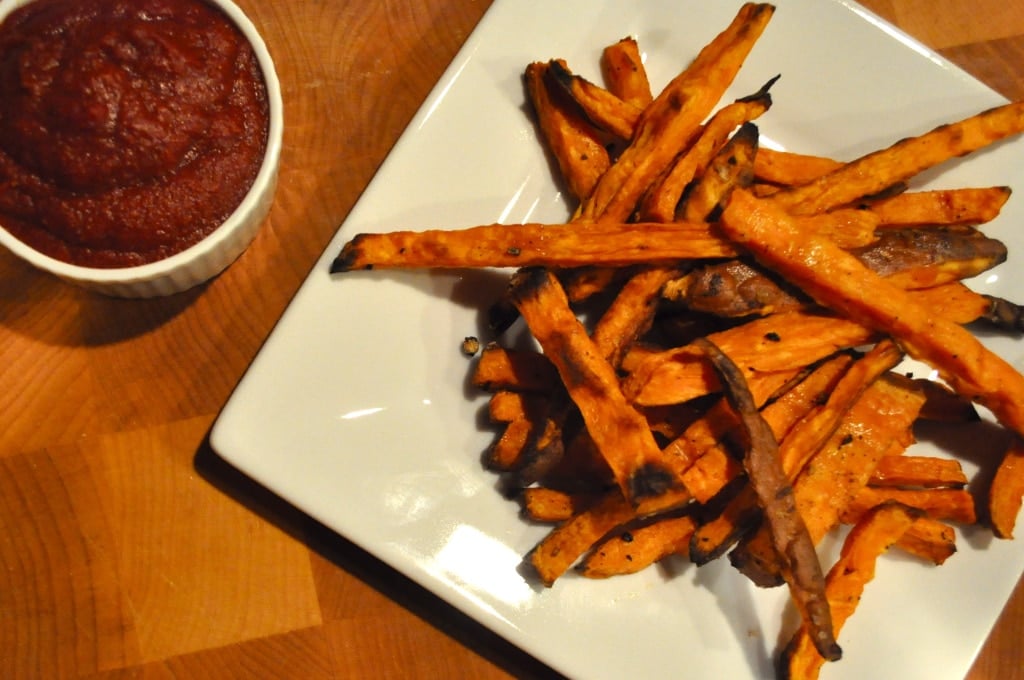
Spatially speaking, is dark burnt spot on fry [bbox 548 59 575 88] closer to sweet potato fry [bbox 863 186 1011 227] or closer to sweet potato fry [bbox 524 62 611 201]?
sweet potato fry [bbox 524 62 611 201]

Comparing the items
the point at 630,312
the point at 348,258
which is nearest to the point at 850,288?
the point at 630,312

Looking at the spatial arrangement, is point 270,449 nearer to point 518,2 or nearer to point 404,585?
point 404,585

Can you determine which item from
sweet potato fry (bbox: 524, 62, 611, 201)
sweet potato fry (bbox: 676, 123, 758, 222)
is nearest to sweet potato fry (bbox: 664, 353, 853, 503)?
sweet potato fry (bbox: 676, 123, 758, 222)

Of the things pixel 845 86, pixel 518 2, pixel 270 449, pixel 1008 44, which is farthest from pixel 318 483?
pixel 1008 44

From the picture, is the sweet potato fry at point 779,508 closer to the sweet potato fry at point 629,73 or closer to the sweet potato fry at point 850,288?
the sweet potato fry at point 850,288

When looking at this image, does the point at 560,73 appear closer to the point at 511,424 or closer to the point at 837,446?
the point at 511,424

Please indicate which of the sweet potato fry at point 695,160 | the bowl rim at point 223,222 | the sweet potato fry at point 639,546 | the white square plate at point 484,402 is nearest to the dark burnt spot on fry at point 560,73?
the white square plate at point 484,402
